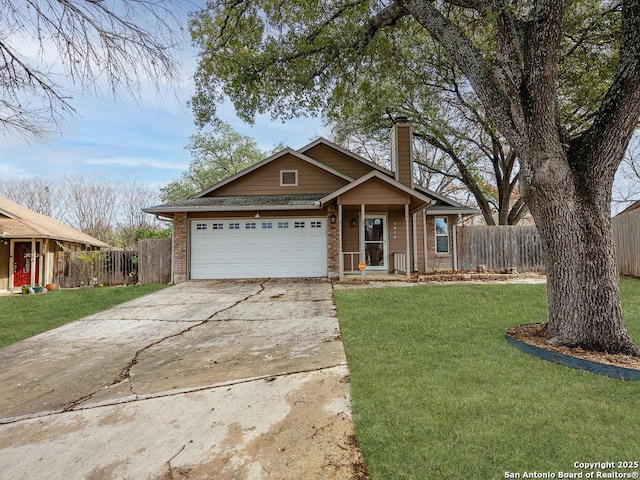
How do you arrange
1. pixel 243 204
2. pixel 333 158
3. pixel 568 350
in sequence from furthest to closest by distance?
pixel 333 158 → pixel 243 204 → pixel 568 350

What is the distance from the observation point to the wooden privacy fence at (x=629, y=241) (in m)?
10.0

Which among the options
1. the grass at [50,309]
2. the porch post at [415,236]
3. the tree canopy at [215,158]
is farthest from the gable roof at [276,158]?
the tree canopy at [215,158]

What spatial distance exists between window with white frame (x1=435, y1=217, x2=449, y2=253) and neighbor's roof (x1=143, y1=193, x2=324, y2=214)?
4784 millimetres

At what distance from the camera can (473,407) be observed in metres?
2.71

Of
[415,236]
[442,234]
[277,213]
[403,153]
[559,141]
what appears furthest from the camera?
[442,234]

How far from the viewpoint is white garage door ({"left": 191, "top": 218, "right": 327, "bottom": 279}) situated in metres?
11.9

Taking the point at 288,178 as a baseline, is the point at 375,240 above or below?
below

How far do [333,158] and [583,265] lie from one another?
11169 mm

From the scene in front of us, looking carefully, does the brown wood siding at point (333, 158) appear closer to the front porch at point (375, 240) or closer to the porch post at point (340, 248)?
the front porch at point (375, 240)

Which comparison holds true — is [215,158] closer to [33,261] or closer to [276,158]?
[33,261]

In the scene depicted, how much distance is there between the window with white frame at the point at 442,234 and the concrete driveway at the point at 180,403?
29.8ft

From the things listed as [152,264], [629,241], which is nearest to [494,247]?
[629,241]

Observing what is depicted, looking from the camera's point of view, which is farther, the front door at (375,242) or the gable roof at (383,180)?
the front door at (375,242)

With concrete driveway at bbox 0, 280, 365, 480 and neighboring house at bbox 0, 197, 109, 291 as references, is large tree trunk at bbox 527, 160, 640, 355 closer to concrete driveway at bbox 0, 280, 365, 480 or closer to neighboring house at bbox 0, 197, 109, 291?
concrete driveway at bbox 0, 280, 365, 480
